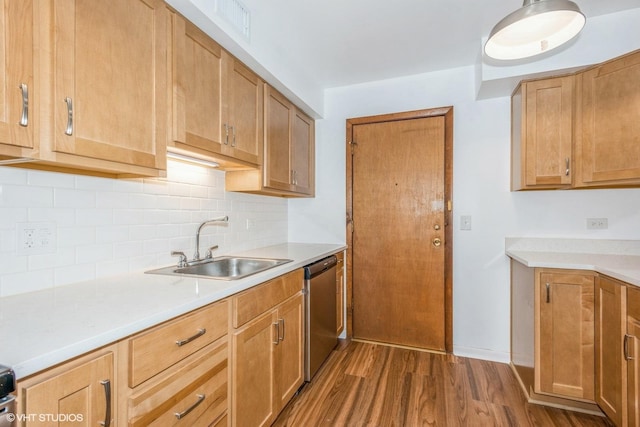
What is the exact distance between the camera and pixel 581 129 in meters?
2.05

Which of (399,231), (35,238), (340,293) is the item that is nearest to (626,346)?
(399,231)

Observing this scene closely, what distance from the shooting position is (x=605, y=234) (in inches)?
88.2

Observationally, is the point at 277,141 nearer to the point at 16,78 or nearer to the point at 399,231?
the point at 399,231

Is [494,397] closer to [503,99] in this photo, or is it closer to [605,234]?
[605,234]

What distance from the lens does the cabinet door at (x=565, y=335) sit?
5.95ft

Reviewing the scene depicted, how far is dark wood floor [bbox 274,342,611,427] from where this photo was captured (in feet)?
5.93

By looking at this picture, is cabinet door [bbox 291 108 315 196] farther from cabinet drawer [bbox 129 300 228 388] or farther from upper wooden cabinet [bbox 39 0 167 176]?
cabinet drawer [bbox 129 300 228 388]

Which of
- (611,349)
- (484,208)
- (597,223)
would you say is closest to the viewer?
(611,349)

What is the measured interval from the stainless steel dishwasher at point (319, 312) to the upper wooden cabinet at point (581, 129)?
62.0 inches

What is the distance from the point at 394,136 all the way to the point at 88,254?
2393 mm

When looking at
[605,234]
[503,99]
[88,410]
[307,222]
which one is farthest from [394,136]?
[88,410]

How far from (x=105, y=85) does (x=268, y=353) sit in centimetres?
140

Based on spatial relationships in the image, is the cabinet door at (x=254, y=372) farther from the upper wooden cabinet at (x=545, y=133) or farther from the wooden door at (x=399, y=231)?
the upper wooden cabinet at (x=545, y=133)

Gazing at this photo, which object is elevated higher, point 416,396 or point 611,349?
point 611,349
